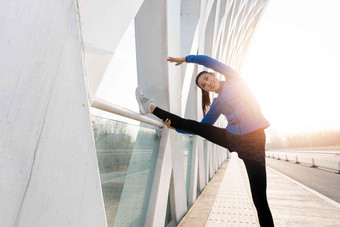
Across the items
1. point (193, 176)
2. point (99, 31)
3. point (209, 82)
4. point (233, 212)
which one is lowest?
point (233, 212)

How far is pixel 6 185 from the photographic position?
2.68ft

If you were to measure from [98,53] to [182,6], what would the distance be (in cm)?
467

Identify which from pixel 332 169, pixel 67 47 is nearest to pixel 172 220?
pixel 67 47

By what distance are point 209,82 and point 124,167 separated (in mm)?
1583

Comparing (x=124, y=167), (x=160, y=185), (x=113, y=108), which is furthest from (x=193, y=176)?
(x=113, y=108)

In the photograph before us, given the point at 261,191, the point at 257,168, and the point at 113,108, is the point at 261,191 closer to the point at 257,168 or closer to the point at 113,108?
the point at 257,168

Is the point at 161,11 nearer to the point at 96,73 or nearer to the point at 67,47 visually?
the point at 96,73

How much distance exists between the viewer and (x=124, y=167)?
2227 mm

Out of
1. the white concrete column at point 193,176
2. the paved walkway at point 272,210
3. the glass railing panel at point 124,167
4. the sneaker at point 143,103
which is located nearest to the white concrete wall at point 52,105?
the glass railing panel at point 124,167

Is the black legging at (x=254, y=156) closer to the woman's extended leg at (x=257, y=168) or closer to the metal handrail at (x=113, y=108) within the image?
the woman's extended leg at (x=257, y=168)

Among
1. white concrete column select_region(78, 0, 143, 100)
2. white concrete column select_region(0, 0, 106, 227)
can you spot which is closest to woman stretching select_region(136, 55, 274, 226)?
white concrete column select_region(78, 0, 143, 100)

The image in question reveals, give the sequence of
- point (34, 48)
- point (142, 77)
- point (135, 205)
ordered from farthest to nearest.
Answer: point (142, 77) → point (135, 205) → point (34, 48)

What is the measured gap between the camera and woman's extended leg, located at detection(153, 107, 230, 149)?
295cm

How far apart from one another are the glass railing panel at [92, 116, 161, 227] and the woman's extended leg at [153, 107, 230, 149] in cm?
31
